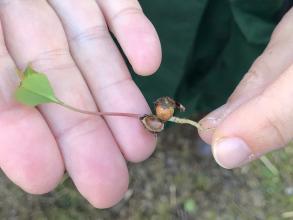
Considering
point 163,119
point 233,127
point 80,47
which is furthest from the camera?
point 80,47

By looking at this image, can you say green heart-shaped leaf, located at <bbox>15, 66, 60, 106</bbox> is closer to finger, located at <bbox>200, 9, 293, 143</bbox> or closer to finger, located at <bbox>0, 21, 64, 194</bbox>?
finger, located at <bbox>0, 21, 64, 194</bbox>

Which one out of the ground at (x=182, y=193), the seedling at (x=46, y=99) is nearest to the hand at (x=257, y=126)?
the seedling at (x=46, y=99)

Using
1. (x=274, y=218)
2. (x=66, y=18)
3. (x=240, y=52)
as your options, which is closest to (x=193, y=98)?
(x=240, y=52)

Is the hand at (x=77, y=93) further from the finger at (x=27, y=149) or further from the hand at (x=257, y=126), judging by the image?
the hand at (x=257, y=126)

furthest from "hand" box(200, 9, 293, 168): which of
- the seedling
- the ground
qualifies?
the ground

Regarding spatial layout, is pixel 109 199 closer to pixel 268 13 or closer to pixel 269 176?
pixel 268 13

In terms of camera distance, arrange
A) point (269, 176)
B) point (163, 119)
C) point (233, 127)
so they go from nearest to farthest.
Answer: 1. point (233, 127)
2. point (163, 119)
3. point (269, 176)
